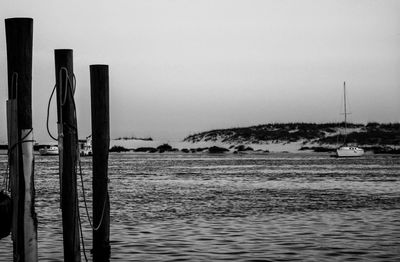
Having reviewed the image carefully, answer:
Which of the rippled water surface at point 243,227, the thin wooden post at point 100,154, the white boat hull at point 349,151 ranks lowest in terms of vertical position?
the rippled water surface at point 243,227

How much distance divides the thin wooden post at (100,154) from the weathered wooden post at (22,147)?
2.85 m

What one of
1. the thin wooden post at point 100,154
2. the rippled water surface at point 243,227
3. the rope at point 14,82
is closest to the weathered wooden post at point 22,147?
the rope at point 14,82

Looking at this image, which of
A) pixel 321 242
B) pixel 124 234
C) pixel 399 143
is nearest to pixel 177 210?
pixel 124 234

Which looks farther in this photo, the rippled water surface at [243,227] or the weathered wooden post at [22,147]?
the rippled water surface at [243,227]

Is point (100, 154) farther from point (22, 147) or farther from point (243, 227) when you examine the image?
point (243, 227)

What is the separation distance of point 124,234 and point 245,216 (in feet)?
20.6

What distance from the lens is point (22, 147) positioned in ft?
33.6

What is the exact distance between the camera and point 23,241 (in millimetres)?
10281

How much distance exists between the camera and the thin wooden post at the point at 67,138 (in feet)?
37.4

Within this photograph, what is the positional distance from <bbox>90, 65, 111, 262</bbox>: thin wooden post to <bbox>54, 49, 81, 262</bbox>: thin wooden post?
1.56 metres

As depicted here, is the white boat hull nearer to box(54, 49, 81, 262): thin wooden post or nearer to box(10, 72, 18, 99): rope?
box(54, 49, 81, 262): thin wooden post

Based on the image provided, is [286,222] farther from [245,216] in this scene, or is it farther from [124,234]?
[124,234]

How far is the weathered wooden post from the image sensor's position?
10.0 meters

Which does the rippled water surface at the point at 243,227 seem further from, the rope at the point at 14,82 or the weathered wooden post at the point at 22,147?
the rope at the point at 14,82
